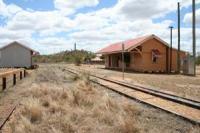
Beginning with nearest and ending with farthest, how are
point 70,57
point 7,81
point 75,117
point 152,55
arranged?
point 75,117 < point 7,81 < point 152,55 < point 70,57

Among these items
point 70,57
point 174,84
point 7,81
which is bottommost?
point 174,84

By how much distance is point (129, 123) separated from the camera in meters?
8.05

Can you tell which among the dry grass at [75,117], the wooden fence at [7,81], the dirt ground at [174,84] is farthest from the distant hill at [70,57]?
the dry grass at [75,117]

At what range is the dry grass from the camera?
26.9 feet

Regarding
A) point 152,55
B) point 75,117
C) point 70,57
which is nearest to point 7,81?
point 75,117

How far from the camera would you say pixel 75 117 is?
31.3 feet

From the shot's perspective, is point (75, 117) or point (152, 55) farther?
point (152, 55)

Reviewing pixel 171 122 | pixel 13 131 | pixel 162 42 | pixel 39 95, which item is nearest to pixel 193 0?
pixel 162 42

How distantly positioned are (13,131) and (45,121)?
1.26m

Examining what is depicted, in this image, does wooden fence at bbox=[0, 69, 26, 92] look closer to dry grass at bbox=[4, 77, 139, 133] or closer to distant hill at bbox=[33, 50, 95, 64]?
dry grass at bbox=[4, 77, 139, 133]

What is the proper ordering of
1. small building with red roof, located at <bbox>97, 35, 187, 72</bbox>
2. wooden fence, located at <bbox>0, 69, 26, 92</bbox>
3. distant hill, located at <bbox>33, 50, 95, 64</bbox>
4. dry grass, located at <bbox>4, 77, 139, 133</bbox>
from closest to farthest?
1. dry grass, located at <bbox>4, 77, 139, 133</bbox>
2. wooden fence, located at <bbox>0, 69, 26, 92</bbox>
3. small building with red roof, located at <bbox>97, 35, 187, 72</bbox>
4. distant hill, located at <bbox>33, 50, 95, 64</bbox>

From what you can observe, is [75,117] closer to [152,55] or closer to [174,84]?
[174,84]

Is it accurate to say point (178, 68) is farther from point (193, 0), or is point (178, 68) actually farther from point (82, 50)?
point (82, 50)

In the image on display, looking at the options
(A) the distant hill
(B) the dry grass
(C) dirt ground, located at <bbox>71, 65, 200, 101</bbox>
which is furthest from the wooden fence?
(A) the distant hill
